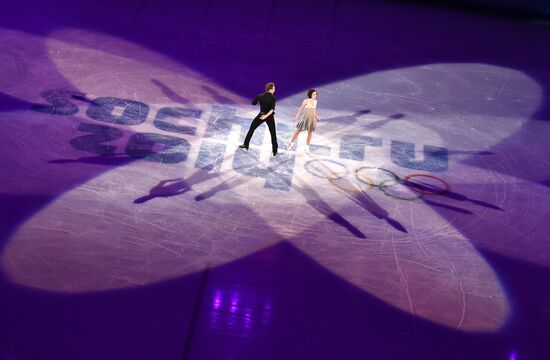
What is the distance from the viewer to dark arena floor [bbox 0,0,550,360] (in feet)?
26.2

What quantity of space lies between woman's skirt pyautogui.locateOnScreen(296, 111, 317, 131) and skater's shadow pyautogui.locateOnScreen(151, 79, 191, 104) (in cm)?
233

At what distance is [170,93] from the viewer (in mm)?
12602

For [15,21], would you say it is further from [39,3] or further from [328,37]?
[328,37]

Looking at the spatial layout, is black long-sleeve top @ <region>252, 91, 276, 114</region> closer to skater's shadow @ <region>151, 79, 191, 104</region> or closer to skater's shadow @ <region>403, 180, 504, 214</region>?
skater's shadow @ <region>151, 79, 191, 104</region>

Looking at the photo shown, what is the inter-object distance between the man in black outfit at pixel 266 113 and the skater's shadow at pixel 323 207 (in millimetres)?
1090

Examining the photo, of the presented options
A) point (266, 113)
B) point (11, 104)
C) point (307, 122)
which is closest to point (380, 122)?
point (307, 122)

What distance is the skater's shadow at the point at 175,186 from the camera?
992 centimetres

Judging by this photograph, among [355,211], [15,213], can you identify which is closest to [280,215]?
[355,211]

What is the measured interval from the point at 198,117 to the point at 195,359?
18.6 ft

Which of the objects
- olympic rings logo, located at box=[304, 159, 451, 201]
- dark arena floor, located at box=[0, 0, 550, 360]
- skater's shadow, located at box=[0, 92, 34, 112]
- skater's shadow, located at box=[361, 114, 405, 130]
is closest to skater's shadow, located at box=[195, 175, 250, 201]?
dark arena floor, located at box=[0, 0, 550, 360]

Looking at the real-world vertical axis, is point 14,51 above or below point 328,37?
below

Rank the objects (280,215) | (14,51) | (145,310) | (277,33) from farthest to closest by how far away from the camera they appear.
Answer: (277,33)
(14,51)
(280,215)
(145,310)

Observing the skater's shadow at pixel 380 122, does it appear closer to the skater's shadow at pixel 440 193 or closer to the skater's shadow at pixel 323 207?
the skater's shadow at pixel 440 193

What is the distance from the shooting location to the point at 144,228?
9.22 meters
